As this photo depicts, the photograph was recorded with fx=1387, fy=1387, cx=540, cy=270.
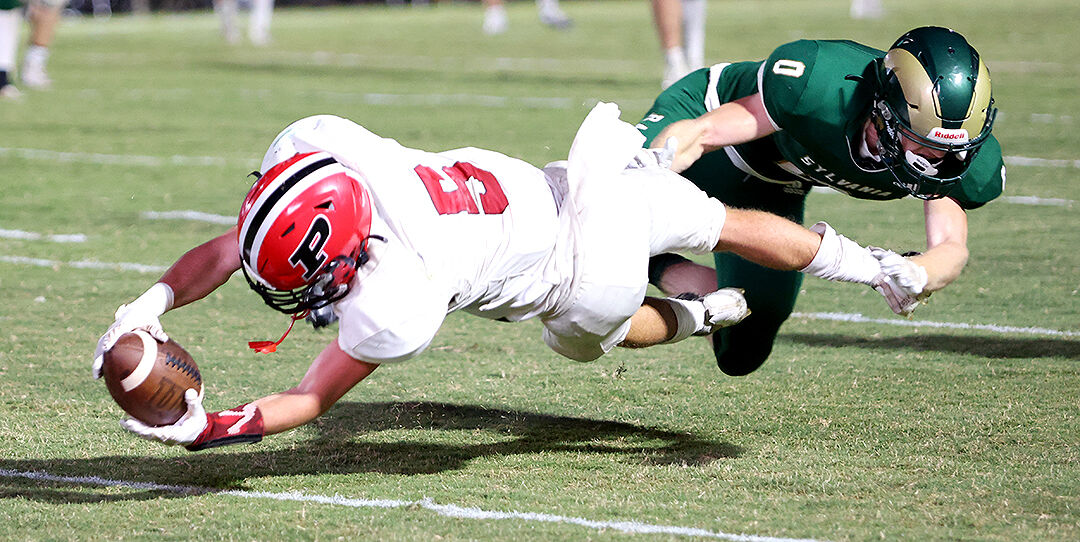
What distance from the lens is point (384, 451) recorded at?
163 inches

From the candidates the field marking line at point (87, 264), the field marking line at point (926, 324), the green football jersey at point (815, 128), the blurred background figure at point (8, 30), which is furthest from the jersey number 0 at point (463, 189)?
the blurred background figure at point (8, 30)

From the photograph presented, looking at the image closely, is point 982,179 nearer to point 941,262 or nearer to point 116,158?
point 941,262

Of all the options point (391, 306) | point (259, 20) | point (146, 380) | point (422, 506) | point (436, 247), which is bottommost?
point (259, 20)

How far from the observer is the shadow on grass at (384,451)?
3816mm

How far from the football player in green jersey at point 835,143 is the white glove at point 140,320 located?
1.55 metres

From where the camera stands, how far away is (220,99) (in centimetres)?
1312

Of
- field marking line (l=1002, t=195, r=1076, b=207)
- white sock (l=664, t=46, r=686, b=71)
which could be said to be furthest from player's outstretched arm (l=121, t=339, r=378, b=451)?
white sock (l=664, t=46, r=686, b=71)

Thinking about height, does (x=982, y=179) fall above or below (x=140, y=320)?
above

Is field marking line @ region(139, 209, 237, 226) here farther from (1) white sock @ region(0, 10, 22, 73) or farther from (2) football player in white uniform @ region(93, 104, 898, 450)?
(1) white sock @ region(0, 10, 22, 73)

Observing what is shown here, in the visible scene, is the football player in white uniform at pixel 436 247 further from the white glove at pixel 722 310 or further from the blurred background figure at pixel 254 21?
the blurred background figure at pixel 254 21

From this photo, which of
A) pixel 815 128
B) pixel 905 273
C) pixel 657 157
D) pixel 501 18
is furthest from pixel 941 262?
pixel 501 18

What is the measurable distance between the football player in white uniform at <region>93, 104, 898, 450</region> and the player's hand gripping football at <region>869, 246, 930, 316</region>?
40 mm

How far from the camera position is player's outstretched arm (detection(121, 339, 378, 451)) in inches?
134

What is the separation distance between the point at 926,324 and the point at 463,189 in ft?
9.31
